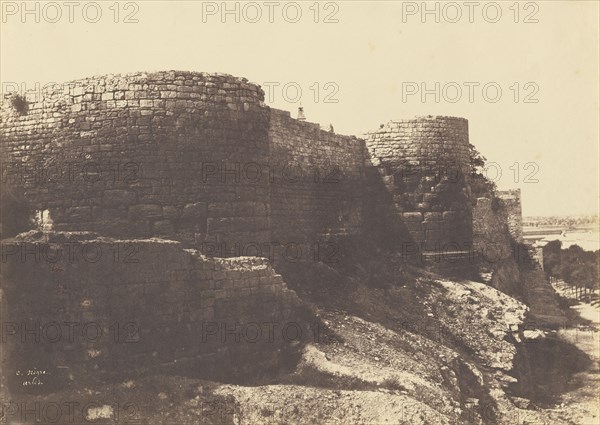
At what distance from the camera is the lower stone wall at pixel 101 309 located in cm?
759

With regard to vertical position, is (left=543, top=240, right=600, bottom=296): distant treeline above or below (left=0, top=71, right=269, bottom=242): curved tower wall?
below

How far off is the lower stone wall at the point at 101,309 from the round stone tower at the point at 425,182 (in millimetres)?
8377

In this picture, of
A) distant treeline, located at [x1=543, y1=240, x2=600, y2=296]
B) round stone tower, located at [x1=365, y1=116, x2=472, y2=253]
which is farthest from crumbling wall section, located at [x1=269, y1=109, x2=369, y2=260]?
distant treeline, located at [x1=543, y1=240, x2=600, y2=296]

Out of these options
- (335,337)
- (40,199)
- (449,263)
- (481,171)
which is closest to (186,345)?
(335,337)

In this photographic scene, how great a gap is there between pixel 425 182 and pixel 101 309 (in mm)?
10166

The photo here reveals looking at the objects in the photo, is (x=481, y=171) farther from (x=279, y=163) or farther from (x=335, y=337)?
(x=335, y=337)

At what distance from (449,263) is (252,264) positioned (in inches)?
312

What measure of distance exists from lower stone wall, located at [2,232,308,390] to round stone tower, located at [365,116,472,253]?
8.38m

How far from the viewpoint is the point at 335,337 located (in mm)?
9664

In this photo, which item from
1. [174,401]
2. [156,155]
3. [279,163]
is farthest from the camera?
[279,163]

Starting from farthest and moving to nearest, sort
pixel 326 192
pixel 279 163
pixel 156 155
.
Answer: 1. pixel 326 192
2. pixel 279 163
3. pixel 156 155

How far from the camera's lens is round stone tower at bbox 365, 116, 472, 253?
51.8ft

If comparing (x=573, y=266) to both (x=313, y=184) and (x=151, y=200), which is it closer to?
(x=313, y=184)

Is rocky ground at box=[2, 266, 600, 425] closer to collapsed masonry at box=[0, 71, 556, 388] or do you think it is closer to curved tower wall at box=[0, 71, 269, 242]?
collapsed masonry at box=[0, 71, 556, 388]
